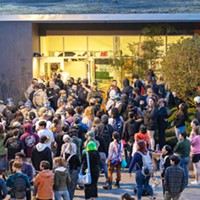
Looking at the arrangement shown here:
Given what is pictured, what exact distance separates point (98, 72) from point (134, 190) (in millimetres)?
17101

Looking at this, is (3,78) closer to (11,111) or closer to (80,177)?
(11,111)

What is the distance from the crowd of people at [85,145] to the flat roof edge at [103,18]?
28.0 ft

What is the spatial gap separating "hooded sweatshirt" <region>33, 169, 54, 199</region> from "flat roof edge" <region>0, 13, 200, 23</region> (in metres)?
17.5

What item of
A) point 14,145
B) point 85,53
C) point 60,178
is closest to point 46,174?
point 60,178

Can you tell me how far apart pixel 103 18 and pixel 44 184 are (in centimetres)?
1769

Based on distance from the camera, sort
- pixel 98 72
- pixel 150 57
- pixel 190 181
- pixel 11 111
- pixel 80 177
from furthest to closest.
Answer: pixel 98 72
pixel 150 57
pixel 11 111
pixel 190 181
pixel 80 177

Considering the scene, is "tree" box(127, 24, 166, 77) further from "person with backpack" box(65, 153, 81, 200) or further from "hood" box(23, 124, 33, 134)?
"person with backpack" box(65, 153, 81, 200)

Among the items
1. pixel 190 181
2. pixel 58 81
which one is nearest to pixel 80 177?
pixel 190 181

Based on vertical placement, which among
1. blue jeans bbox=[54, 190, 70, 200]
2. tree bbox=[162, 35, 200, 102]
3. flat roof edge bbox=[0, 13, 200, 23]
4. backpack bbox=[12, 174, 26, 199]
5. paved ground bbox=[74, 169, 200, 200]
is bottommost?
paved ground bbox=[74, 169, 200, 200]

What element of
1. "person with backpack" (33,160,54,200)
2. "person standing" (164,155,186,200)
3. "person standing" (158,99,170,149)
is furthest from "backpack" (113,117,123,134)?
"person with backpack" (33,160,54,200)

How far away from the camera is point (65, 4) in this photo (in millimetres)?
32125

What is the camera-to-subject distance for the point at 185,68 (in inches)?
876

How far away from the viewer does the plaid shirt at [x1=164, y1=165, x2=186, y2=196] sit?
1232 cm

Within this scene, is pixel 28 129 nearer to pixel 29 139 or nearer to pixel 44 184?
pixel 29 139
